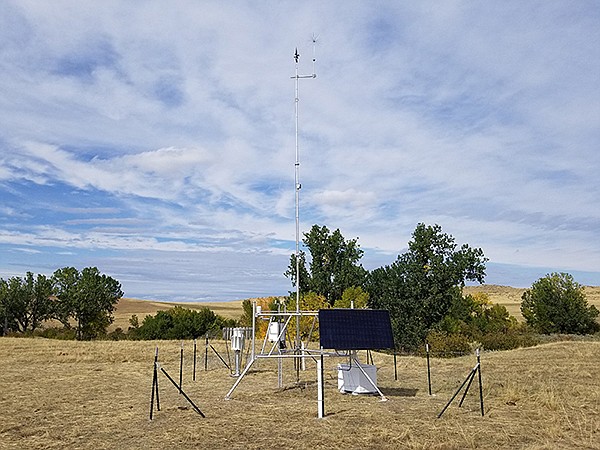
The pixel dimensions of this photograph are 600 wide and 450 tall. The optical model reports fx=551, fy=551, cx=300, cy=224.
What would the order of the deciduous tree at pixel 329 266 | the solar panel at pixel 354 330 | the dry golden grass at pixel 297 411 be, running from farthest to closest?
the deciduous tree at pixel 329 266, the solar panel at pixel 354 330, the dry golden grass at pixel 297 411

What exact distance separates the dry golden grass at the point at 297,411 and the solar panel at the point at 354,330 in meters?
1.39

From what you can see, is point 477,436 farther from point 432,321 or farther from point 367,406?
point 432,321

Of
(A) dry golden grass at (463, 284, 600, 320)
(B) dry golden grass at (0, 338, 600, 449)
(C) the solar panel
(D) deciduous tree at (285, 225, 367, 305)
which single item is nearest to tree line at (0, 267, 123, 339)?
(D) deciduous tree at (285, 225, 367, 305)

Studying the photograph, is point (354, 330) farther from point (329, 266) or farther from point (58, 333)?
point (58, 333)

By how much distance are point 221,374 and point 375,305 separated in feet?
101

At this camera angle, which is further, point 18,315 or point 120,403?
point 18,315

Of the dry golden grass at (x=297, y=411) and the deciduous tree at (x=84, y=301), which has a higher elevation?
the deciduous tree at (x=84, y=301)

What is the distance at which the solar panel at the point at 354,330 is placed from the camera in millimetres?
12953

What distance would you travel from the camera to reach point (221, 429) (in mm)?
10344

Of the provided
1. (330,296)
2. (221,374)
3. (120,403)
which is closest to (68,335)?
(330,296)

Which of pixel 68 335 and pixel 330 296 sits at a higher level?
pixel 330 296

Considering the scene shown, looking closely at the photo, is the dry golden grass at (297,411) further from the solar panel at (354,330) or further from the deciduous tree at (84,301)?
the deciduous tree at (84,301)

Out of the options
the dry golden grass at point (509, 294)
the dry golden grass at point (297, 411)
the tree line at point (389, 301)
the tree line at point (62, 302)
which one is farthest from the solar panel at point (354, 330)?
the dry golden grass at point (509, 294)

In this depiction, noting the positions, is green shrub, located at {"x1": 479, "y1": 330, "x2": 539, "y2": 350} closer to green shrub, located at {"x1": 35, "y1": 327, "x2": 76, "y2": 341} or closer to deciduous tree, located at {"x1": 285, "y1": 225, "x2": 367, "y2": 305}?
deciduous tree, located at {"x1": 285, "y1": 225, "x2": 367, "y2": 305}
